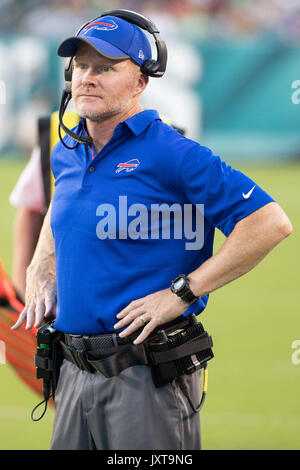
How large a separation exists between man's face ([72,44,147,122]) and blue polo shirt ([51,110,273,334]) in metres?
0.08

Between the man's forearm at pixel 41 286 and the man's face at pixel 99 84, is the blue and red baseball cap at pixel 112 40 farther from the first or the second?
the man's forearm at pixel 41 286

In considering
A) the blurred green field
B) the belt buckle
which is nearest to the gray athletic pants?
the belt buckle

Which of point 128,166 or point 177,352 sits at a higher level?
point 128,166

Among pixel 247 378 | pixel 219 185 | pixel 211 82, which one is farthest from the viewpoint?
pixel 211 82

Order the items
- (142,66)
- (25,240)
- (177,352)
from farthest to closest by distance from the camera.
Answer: (25,240) < (142,66) < (177,352)

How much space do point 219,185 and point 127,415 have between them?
80 centimetres

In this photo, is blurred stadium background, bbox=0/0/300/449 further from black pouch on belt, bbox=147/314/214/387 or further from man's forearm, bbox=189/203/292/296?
man's forearm, bbox=189/203/292/296

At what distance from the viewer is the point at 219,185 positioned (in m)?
2.66

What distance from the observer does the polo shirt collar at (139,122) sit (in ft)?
9.22

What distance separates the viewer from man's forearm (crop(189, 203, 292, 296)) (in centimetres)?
267

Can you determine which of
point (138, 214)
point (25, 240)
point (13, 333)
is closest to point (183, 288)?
point (138, 214)

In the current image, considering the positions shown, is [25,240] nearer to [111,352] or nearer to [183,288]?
[111,352]

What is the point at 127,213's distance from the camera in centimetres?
274
